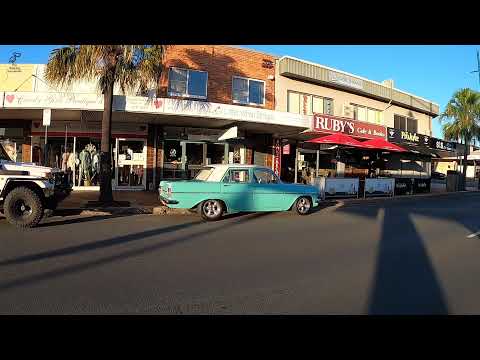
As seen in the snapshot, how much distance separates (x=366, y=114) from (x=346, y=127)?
15.5ft

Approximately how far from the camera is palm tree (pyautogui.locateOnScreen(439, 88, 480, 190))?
31000 millimetres

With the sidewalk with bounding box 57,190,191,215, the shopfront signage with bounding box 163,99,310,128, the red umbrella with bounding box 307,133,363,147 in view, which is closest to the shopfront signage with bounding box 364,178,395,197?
the red umbrella with bounding box 307,133,363,147

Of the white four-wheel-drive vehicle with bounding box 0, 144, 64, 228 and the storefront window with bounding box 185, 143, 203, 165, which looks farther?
the storefront window with bounding box 185, 143, 203, 165

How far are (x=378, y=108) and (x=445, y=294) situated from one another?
23580 mm

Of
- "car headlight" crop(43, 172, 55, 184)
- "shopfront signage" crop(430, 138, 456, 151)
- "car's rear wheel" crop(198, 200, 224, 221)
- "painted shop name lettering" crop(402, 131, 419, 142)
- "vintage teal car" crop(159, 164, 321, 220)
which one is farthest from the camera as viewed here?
"shopfront signage" crop(430, 138, 456, 151)

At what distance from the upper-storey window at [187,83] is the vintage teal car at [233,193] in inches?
311

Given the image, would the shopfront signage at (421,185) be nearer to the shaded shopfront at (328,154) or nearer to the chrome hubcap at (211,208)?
the shaded shopfront at (328,154)

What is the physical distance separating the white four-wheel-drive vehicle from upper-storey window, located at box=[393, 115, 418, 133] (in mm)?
24304

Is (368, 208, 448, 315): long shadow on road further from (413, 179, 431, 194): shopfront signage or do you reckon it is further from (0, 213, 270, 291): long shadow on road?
(413, 179, 431, 194): shopfront signage

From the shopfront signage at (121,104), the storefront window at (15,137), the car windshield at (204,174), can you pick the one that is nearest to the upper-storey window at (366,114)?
the shopfront signage at (121,104)
